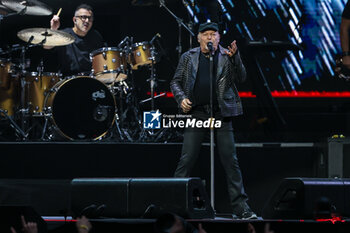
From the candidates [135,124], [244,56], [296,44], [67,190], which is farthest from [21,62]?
[296,44]

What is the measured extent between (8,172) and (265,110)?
134 inches

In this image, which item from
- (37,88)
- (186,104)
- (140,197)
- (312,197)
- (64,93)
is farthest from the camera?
(37,88)

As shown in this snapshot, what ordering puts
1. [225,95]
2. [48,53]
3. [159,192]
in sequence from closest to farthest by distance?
[159,192]
[225,95]
[48,53]

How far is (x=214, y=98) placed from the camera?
601 centimetres

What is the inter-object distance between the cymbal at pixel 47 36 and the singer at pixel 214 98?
237 cm

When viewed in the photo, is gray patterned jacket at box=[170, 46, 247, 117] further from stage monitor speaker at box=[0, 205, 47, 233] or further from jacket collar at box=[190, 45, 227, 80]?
stage monitor speaker at box=[0, 205, 47, 233]

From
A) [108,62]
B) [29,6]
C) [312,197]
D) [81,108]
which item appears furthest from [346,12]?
[29,6]

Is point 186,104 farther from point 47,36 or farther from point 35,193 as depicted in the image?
point 47,36

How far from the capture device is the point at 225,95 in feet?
19.6

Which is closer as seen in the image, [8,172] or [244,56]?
[8,172]

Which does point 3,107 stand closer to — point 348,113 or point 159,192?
point 159,192

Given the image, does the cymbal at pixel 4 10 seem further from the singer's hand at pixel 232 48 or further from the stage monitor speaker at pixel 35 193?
the singer's hand at pixel 232 48

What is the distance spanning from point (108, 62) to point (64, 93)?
0.78 meters

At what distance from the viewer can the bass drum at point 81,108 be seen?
7883mm
